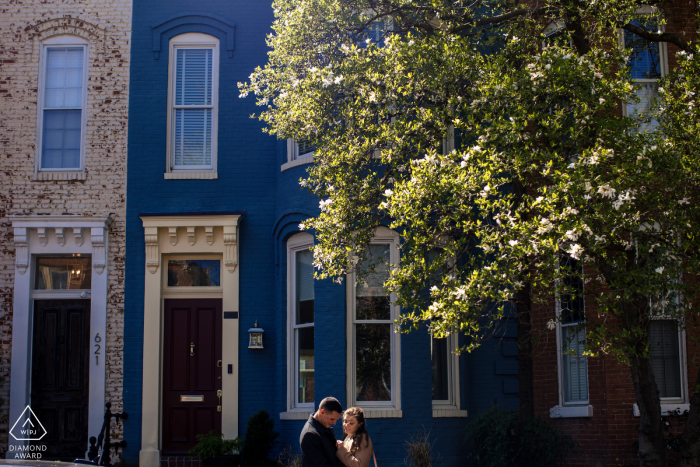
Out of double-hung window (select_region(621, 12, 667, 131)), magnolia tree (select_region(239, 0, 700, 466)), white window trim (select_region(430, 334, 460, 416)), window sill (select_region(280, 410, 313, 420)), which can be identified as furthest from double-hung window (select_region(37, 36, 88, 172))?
double-hung window (select_region(621, 12, 667, 131))

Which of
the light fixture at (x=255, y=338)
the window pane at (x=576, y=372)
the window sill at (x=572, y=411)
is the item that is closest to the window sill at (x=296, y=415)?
the light fixture at (x=255, y=338)

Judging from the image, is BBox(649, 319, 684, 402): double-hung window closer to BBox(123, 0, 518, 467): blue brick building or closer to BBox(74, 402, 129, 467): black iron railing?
BBox(123, 0, 518, 467): blue brick building

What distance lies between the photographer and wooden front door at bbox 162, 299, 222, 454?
37.2 ft

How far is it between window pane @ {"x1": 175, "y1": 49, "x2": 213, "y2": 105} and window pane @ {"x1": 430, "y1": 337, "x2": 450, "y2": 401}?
18.5 ft

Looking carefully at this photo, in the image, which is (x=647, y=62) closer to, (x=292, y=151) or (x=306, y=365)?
(x=292, y=151)

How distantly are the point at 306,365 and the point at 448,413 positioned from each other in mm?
2269

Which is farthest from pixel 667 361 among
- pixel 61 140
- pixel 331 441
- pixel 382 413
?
pixel 61 140

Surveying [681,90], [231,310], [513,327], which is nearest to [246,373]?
[231,310]

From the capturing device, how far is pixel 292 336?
11.2 meters

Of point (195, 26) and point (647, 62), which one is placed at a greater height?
point (195, 26)

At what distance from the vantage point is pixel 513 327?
1120cm

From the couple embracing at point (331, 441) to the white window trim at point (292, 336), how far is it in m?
4.59

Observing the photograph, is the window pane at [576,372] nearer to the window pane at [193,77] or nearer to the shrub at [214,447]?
the shrub at [214,447]

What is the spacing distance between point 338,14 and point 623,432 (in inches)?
251
